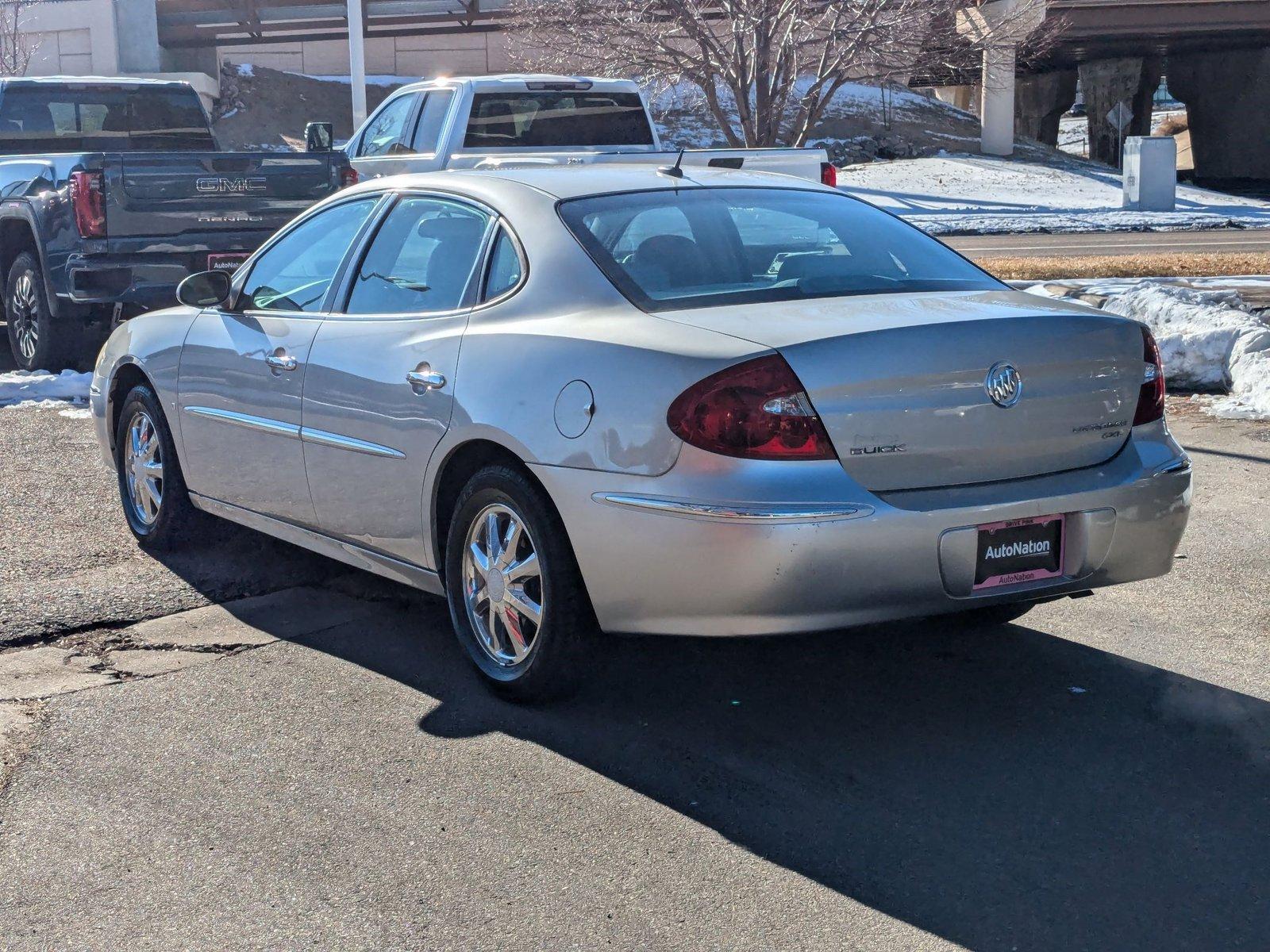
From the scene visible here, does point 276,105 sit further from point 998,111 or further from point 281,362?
point 281,362

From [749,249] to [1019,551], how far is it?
1.33 metres

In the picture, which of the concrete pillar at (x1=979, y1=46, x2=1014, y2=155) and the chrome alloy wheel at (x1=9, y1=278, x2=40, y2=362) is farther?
the concrete pillar at (x1=979, y1=46, x2=1014, y2=155)

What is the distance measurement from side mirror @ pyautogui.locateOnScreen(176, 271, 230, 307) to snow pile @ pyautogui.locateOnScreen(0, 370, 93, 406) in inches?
181

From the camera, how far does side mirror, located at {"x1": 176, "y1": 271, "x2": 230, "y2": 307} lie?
19.2 feet

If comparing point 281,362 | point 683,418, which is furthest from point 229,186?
point 683,418

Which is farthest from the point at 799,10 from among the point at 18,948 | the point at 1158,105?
the point at 1158,105

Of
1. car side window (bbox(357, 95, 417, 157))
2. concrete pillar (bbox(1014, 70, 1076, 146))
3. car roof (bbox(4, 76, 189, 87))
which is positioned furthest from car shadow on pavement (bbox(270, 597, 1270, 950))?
concrete pillar (bbox(1014, 70, 1076, 146))

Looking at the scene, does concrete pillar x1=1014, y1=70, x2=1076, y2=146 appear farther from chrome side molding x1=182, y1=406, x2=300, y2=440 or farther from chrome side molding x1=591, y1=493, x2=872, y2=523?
chrome side molding x1=591, y1=493, x2=872, y2=523

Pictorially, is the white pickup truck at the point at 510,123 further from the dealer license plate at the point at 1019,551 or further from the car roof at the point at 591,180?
the dealer license plate at the point at 1019,551

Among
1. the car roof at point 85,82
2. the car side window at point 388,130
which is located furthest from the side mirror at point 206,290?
the car roof at point 85,82

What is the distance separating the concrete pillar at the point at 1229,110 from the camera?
4991cm

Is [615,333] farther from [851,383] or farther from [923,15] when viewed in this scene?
[923,15]

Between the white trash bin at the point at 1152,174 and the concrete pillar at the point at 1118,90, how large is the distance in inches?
1023

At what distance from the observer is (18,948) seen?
3.18 meters
